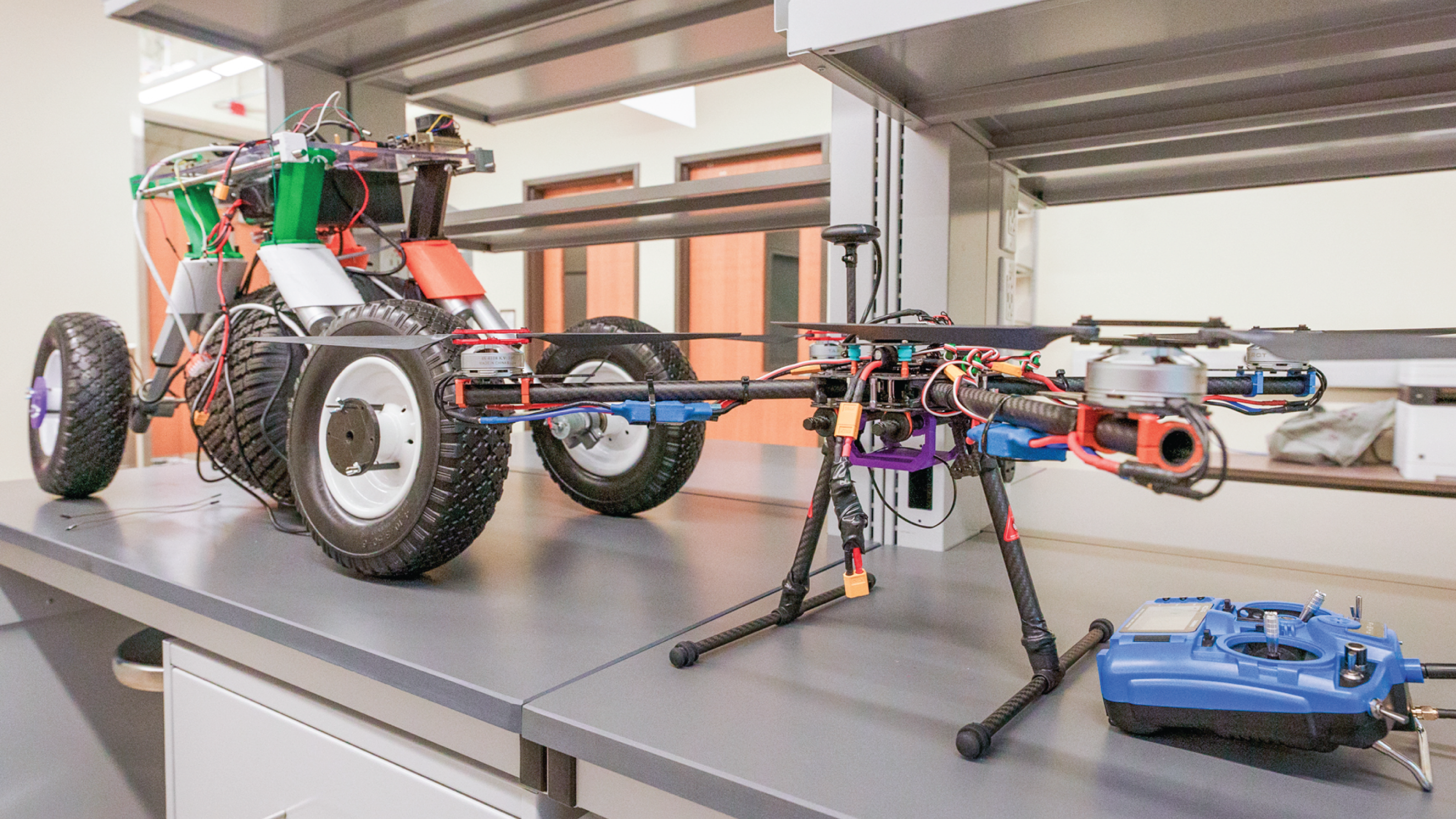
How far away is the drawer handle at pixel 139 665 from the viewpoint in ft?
4.32

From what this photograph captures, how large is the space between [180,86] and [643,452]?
11.8ft

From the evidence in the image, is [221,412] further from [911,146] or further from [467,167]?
[911,146]

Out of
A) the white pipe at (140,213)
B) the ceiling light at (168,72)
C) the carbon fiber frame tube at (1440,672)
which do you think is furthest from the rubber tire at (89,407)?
the ceiling light at (168,72)

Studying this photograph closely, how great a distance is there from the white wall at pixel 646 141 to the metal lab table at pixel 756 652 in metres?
2.48

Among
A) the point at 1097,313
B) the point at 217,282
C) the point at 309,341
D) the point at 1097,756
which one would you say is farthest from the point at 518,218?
the point at 1097,313

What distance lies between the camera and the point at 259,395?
125 cm

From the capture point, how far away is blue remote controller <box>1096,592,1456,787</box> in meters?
0.53

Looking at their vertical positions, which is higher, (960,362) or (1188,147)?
(1188,147)

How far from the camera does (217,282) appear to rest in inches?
57.4

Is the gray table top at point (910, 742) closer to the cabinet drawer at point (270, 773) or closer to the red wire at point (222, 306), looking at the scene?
the cabinet drawer at point (270, 773)

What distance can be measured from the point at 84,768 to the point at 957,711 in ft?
5.87

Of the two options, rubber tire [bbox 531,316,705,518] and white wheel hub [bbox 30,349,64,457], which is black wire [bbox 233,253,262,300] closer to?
white wheel hub [bbox 30,349,64,457]

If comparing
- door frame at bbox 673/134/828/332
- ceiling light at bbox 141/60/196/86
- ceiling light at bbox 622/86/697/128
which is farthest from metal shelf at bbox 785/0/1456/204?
ceiling light at bbox 141/60/196/86

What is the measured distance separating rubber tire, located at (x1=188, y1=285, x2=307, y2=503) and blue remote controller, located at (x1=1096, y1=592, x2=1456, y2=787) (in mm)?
1131
